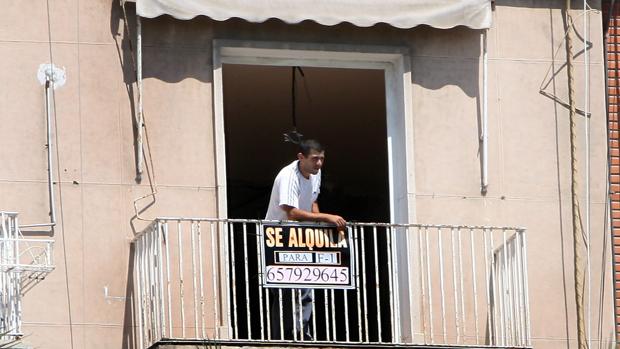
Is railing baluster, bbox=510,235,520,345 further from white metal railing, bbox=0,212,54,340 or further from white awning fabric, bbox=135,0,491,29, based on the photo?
white metal railing, bbox=0,212,54,340

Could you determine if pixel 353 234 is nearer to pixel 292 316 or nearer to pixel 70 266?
pixel 292 316

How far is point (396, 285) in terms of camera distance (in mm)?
17453

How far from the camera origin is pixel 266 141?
22.8 meters

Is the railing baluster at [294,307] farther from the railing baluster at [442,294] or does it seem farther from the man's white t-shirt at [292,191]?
the railing baluster at [442,294]

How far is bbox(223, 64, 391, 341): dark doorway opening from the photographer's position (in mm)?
20906

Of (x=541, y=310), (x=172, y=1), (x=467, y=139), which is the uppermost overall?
(x=172, y=1)

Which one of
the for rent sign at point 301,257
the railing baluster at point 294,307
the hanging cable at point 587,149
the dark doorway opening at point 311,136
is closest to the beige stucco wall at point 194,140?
the hanging cable at point 587,149

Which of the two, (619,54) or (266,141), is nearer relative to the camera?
(619,54)

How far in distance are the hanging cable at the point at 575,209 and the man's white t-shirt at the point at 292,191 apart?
8.20 ft

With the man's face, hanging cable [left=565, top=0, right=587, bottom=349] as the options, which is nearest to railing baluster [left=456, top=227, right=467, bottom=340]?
hanging cable [left=565, top=0, right=587, bottom=349]

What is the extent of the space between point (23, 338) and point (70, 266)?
2.90 ft

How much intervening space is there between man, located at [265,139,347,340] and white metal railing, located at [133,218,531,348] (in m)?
0.10

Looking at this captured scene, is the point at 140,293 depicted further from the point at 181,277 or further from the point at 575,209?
the point at 575,209

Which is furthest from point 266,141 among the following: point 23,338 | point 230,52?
point 23,338
